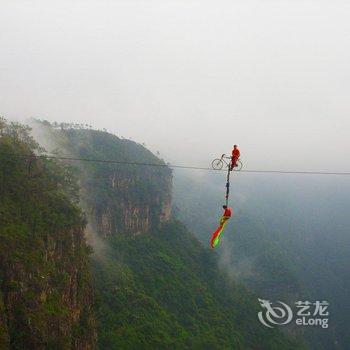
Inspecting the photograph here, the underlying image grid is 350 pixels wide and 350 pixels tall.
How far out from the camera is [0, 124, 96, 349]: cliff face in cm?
2689

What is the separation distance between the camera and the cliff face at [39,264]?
26891 millimetres

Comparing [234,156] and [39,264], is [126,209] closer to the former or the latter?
[39,264]

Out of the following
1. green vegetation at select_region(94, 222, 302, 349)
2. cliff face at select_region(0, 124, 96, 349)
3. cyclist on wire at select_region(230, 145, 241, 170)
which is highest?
cyclist on wire at select_region(230, 145, 241, 170)

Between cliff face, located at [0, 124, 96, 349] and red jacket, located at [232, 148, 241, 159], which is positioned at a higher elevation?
red jacket, located at [232, 148, 241, 159]

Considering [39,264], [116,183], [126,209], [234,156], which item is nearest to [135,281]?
[126,209]

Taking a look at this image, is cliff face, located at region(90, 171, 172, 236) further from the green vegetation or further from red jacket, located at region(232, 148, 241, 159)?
red jacket, located at region(232, 148, 241, 159)

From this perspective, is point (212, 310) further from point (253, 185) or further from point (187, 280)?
point (253, 185)

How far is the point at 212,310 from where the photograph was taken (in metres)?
55.3

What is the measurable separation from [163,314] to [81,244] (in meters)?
15.1

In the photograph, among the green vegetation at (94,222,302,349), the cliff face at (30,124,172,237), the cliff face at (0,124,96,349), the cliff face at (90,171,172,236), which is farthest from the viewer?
the cliff face at (30,124,172,237)

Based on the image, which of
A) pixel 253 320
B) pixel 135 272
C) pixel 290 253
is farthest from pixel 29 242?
pixel 290 253

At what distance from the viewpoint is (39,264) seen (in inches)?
1148

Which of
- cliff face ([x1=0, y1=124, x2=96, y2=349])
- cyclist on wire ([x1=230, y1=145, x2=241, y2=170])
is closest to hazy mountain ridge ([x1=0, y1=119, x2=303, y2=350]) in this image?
cliff face ([x1=0, y1=124, x2=96, y2=349])

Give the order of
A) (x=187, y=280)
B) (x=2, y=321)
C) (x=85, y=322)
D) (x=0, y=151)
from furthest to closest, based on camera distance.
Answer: (x=187, y=280) < (x=85, y=322) < (x=0, y=151) < (x=2, y=321)
